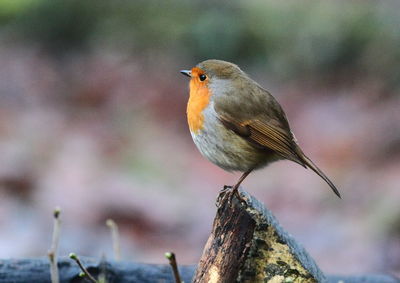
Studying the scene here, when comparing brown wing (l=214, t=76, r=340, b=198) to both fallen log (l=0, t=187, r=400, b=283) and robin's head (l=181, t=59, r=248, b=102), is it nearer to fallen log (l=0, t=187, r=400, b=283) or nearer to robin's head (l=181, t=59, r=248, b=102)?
robin's head (l=181, t=59, r=248, b=102)

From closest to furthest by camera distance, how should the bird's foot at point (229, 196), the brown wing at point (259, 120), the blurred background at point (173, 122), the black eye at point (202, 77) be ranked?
the bird's foot at point (229, 196), the brown wing at point (259, 120), the black eye at point (202, 77), the blurred background at point (173, 122)

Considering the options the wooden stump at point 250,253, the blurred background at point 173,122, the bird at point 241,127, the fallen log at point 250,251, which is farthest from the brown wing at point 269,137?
the blurred background at point 173,122

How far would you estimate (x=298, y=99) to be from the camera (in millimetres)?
7777

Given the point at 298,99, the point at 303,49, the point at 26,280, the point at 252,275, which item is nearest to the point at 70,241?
the point at 26,280

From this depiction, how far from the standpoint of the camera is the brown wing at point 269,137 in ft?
11.0

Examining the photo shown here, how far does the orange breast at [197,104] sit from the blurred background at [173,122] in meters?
1.68

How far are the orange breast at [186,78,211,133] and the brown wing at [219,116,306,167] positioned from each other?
14 cm

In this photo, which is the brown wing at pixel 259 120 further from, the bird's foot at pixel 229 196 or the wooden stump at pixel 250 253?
the wooden stump at pixel 250 253

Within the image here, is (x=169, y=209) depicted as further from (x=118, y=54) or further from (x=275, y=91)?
(x=118, y=54)

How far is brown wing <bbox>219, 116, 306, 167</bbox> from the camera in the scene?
11.0 feet

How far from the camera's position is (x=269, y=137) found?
334cm

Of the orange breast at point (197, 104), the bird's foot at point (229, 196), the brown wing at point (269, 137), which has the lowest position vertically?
the bird's foot at point (229, 196)

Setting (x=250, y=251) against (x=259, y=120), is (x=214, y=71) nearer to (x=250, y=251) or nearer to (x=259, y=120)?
(x=259, y=120)

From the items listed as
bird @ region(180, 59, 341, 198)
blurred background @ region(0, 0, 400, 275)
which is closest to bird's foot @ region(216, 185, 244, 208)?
bird @ region(180, 59, 341, 198)
